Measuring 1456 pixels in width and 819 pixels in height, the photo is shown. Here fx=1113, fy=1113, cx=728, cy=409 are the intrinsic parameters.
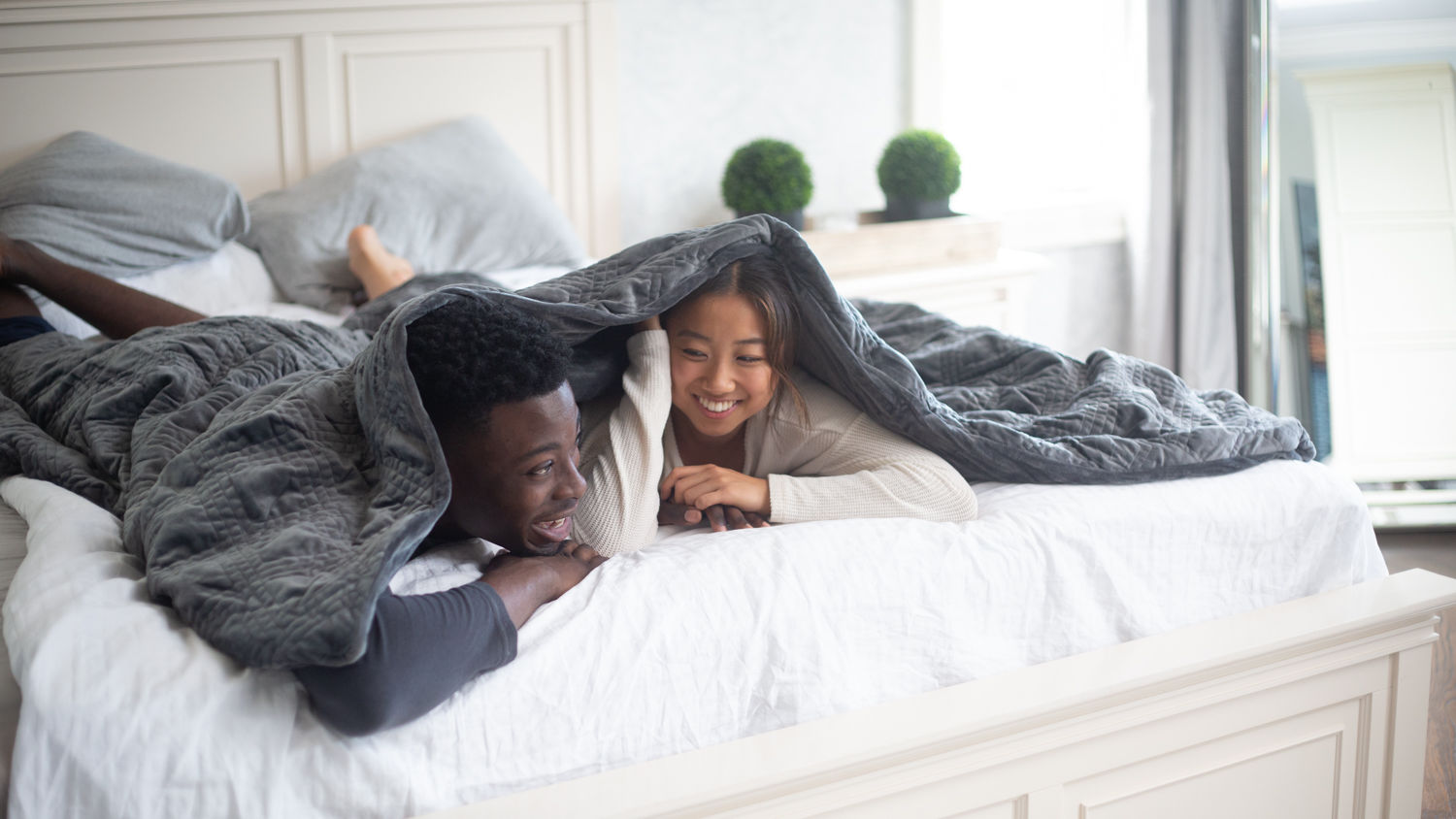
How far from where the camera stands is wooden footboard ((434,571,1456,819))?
865 mm

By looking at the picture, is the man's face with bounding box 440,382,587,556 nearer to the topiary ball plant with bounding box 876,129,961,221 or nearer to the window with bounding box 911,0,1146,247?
the topiary ball plant with bounding box 876,129,961,221

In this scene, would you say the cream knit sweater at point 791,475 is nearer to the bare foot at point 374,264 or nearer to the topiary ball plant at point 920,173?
the bare foot at point 374,264

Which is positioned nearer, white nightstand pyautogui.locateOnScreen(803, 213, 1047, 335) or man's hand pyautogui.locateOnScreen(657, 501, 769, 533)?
man's hand pyautogui.locateOnScreen(657, 501, 769, 533)

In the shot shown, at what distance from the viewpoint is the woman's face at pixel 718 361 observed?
115 cm

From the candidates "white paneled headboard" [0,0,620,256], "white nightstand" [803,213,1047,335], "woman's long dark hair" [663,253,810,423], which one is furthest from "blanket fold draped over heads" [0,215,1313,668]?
"white paneled headboard" [0,0,620,256]

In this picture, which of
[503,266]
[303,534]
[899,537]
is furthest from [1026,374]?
[503,266]

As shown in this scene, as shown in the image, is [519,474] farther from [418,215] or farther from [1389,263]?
[1389,263]

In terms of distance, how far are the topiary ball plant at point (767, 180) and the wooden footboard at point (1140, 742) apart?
70.9 inches

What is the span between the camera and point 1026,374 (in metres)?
1.41

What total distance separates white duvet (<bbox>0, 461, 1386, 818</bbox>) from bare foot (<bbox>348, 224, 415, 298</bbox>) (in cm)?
116

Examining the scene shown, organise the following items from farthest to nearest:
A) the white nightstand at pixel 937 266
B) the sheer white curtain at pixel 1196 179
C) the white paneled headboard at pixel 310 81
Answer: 1. the sheer white curtain at pixel 1196 179
2. the white nightstand at pixel 937 266
3. the white paneled headboard at pixel 310 81

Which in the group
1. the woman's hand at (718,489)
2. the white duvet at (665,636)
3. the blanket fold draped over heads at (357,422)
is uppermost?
the blanket fold draped over heads at (357,422)

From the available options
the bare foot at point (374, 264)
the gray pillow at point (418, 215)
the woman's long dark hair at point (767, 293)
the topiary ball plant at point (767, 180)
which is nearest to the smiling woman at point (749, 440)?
the woman's long dark hair at point (767, 293)

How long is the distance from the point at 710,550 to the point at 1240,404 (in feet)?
2.36
